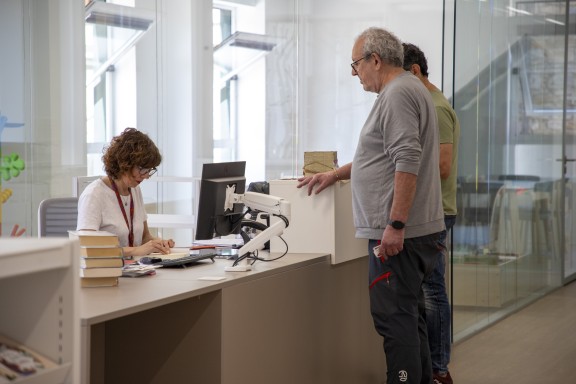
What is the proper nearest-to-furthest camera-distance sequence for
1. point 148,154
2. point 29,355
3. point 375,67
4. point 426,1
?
point 29,355 < point 375,67 < point 148,154 < point 426,1

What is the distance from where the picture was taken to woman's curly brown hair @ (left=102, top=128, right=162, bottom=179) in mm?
3752

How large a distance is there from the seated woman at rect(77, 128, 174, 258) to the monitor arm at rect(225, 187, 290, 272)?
15.3 inches

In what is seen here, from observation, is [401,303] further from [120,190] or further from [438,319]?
[120,190]

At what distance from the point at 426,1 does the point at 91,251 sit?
4.46 metres

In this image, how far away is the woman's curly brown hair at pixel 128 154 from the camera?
3752 millimetres

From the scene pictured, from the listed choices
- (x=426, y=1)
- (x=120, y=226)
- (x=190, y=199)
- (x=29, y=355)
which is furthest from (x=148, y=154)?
(x=426, y=1)

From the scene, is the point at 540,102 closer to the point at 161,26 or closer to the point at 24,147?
the point at 161,26

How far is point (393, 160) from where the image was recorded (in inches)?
129

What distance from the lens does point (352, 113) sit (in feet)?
24.2

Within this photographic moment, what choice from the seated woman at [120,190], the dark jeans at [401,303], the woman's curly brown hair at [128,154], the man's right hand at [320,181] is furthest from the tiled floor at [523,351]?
the woman's curly brown hair at [128,154]

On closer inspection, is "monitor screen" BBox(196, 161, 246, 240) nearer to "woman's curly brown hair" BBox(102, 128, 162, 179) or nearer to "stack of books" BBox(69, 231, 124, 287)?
"woman's curly brown hair" BBox(102, 128, 162, 179)

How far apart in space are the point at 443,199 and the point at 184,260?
1.47 metres

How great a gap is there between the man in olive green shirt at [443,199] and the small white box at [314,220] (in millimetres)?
600

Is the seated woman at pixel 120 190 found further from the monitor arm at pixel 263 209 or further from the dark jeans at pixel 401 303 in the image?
the dark jeans at pixel 401 303
